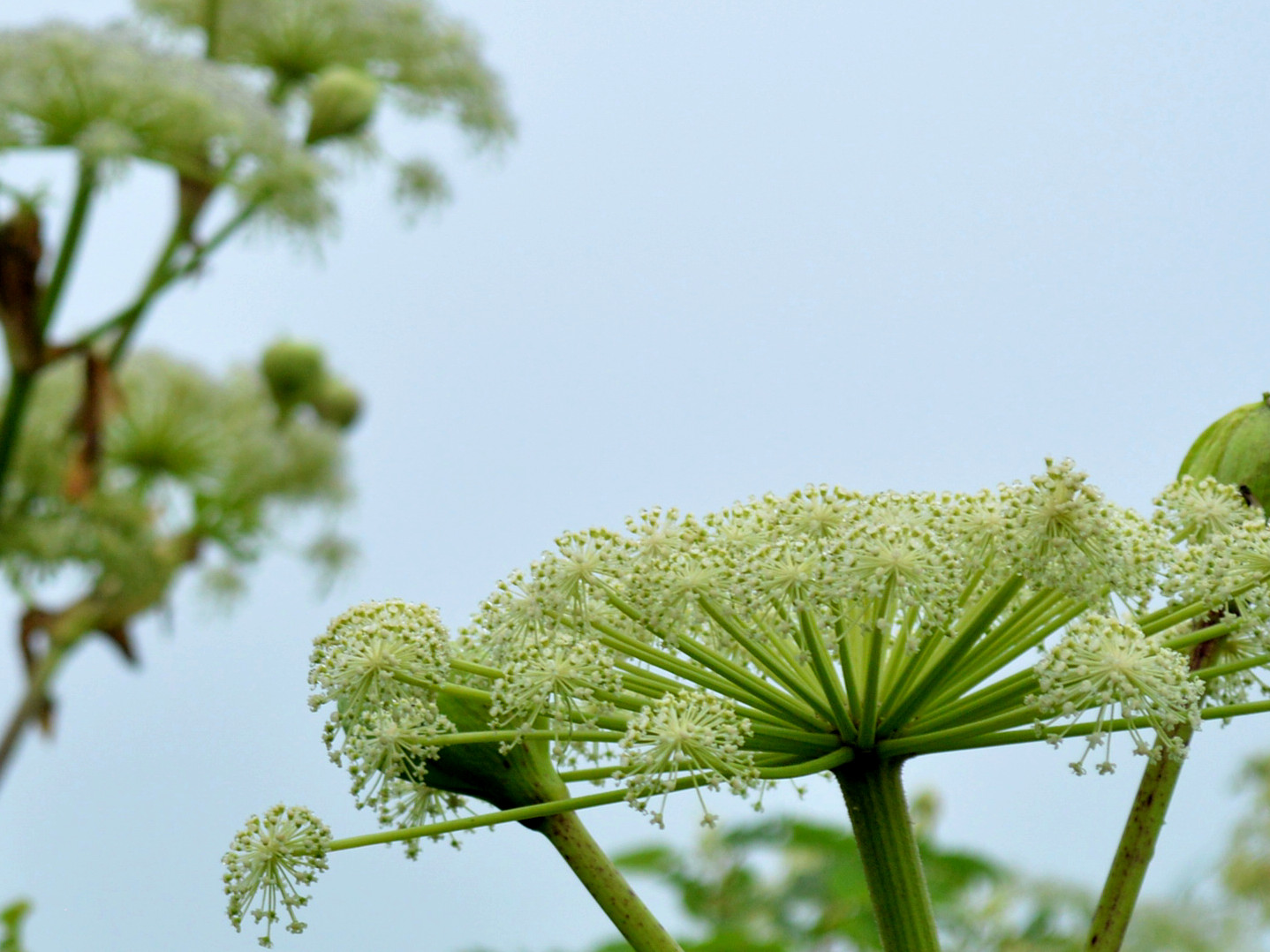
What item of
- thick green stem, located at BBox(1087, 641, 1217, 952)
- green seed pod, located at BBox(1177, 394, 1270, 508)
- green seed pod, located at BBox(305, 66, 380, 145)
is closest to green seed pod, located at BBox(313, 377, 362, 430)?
green seed pod, located at BBox(305, 66, 380, 145)

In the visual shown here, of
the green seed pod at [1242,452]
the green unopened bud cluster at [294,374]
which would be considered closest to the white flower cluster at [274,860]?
the green seed pod at [1242,452]

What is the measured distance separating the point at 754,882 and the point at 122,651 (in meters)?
1.65

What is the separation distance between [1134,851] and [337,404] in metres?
2.76

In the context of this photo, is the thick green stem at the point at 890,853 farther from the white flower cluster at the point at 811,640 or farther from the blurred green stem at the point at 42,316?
the blurred green stem at the point at 42,316

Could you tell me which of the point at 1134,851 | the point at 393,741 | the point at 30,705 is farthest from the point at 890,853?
the point at 30,705

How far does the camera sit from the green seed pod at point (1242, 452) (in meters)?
1.44

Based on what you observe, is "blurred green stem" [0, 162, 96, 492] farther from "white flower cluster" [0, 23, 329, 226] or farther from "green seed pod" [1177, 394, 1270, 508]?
"green seed pod" [1177, 394, 1270, 508]

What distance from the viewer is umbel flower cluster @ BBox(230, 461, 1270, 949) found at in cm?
112

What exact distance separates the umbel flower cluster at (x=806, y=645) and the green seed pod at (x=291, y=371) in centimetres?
194

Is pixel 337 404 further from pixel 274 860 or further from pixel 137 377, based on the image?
pixel 274 860

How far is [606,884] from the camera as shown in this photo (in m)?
1.29

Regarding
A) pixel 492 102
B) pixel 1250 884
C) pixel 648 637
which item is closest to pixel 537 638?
pixel 648 637

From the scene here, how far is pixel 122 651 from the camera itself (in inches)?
87.0

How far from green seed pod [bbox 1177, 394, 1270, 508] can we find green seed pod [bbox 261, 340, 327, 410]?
2.19 m
